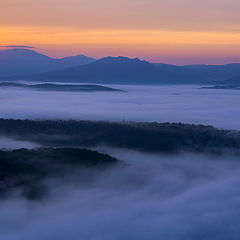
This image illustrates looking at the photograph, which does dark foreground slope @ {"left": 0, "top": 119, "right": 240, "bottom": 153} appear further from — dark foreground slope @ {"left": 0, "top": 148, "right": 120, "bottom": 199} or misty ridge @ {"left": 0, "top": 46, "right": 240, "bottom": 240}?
dark foreground slope @ {"left": 0, "top": 148, "right": 120, "bottom": 199}

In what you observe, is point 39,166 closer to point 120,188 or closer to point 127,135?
point 120,188

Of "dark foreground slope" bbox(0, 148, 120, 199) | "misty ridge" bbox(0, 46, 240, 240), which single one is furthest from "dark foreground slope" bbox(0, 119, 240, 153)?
"dark foreground slope" bbox(0, 148, 120, 199)

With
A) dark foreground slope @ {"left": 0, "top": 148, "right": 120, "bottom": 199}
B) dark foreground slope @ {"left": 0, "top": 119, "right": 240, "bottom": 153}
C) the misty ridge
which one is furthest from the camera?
dark foreground slope @ {"left": 0, "top": 119, "right": 240, "bottom": 153}

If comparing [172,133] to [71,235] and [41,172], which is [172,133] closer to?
[41,172]

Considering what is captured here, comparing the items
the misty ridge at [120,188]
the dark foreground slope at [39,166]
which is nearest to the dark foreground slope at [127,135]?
the misty ridge at [120,188]

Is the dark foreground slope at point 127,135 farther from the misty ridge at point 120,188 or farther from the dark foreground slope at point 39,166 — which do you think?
the dark foreground slope at point 39,166

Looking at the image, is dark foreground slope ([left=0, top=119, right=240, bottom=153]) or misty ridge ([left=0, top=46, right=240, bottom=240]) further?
dark foreground slope ([left=0, top=119, right=240, bottom=153])

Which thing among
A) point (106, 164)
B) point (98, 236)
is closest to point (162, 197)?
point (106, 164)
